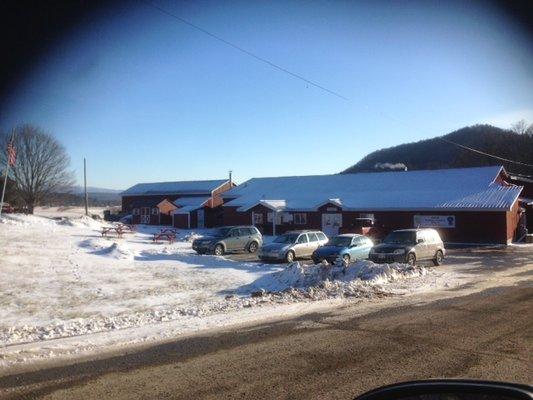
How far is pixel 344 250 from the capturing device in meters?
21.6

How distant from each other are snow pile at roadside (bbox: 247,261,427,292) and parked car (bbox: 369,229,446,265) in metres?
2.96

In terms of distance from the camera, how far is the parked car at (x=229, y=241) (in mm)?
27422

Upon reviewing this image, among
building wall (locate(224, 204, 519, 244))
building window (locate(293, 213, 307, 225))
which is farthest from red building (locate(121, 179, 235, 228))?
building wall (locate(224, 204, 519, 244))

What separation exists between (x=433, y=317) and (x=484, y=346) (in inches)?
99.8

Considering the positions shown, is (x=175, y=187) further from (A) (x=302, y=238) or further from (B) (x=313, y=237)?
(A) (x=302, y=238)

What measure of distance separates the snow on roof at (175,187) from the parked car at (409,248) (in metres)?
40.4

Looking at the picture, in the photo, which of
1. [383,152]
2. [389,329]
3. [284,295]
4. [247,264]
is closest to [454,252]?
[247,264]

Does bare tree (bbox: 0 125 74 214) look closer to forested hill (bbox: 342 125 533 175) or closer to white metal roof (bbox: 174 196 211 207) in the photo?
white metal roof (bbox: 174 196 211 207)

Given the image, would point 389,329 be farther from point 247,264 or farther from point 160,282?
point 247,264

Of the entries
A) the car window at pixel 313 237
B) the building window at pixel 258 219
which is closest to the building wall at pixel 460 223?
the building window at pixel 258 219

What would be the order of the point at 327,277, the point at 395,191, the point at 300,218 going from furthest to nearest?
the point at 300,218
the point at 395,191
the point at 327,277

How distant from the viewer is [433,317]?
10664mm

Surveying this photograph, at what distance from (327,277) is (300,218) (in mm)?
27362

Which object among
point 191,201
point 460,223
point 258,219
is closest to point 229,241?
point 460,223
